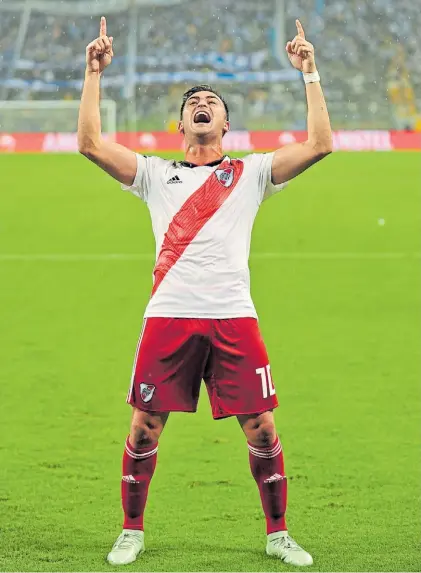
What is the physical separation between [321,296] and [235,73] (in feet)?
88.5

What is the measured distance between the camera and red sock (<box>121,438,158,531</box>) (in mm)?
5328

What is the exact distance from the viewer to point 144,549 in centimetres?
540

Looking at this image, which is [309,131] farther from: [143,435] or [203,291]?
[143,435]

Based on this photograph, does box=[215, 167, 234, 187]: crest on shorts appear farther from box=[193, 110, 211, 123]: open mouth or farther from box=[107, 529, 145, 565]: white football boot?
box=[107, 529, 145, 565]: white football boot

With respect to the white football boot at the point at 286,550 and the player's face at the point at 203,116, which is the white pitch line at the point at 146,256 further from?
the white football boot at the point at 286,550

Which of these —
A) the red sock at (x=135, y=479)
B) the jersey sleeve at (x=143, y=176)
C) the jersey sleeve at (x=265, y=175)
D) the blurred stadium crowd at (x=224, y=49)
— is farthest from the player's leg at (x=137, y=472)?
the blurred stadium crowd at (x=224, y=49)

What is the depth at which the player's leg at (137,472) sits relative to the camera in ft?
17.2

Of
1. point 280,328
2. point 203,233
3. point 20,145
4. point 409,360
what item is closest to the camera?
point 203,233

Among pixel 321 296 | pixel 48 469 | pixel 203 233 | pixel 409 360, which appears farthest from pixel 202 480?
pixel 321 296

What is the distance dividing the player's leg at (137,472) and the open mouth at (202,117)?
4.36 ft

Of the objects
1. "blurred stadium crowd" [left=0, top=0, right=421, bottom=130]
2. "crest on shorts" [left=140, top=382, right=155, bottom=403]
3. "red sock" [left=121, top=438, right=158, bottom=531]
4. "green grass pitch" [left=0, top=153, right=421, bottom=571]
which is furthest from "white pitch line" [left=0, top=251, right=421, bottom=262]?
"blurred stadium crowd" [left=0, top=0, right=421, bottom=130]

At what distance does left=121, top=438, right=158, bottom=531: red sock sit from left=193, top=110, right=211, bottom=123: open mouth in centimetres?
148

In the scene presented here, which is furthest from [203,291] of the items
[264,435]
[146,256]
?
[146,256]

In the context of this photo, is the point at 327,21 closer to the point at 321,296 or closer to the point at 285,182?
the point at 321,296
